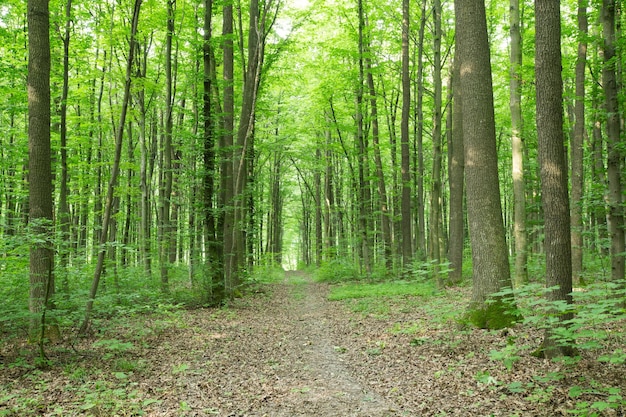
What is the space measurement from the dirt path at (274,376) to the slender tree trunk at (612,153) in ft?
20.5

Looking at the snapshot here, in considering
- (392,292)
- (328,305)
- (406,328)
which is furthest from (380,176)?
(406,328)

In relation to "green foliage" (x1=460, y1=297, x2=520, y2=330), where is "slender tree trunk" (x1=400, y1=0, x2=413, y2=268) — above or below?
above

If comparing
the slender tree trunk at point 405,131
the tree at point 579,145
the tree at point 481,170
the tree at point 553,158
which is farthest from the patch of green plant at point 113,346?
the slender tree trunk at point 405,131

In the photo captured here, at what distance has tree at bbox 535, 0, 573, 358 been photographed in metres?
5.06

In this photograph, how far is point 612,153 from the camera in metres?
8.70

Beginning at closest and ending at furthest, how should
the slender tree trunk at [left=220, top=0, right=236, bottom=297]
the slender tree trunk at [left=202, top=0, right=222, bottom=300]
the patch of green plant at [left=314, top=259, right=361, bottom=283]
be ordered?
the slender tree trunk at [left=202, top=0, right=222, bottom=300] < the slender tree trunk at [left=220, top=0, right=236, bottom=297] < the patch of green plant at [left=314, top=259, right=361, bottom=283]

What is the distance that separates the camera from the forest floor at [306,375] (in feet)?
15.4

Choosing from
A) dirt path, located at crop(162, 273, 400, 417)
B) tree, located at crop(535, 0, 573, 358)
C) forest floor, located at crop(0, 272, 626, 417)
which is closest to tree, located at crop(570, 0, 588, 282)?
forest floor, located at crop(0, 272, 626, 417)

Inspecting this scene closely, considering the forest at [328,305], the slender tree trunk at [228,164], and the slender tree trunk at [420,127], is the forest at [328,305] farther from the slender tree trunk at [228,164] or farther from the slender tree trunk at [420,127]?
the slender tree trunk at [420,127]

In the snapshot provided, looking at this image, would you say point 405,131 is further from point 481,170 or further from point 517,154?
point 481,170

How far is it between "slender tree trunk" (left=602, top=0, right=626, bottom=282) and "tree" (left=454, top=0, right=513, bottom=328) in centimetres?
301

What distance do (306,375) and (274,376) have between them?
1.63 ft

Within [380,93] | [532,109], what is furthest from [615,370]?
[380,93]

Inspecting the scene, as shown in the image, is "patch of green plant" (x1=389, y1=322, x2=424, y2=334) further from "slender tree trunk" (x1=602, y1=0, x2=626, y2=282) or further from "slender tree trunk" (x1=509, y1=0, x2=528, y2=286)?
"slender tree trunk" (x1=602, y1=0, x2=626, y2=282)
